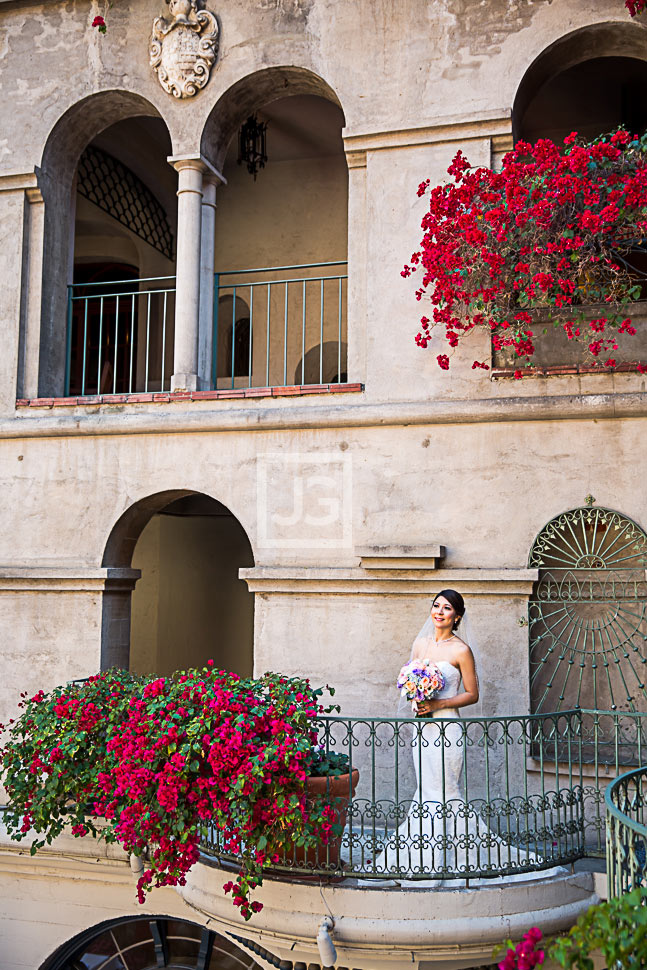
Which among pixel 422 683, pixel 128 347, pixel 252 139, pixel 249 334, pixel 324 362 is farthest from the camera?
pixel 128 347

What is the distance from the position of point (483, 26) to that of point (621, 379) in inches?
132

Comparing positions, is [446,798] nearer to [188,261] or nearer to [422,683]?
[422,683]

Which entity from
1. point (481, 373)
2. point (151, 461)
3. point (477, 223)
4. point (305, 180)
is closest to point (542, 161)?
point (477, 223)

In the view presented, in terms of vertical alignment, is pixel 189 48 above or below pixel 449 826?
above

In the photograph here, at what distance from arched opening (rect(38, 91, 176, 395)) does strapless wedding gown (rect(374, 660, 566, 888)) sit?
4.49 metres

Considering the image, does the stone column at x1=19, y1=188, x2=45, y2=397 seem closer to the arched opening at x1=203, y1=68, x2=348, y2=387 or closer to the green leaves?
the arched opening at x1=203, y1=68, x2=348, y2=387

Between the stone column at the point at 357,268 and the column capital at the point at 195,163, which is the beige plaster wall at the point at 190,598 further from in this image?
the stone column at the point at 357,268

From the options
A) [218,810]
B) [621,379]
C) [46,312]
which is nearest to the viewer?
[218,810]

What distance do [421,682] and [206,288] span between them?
4.60 metres

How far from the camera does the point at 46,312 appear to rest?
31.0ft

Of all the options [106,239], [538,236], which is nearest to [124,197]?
[106,239]

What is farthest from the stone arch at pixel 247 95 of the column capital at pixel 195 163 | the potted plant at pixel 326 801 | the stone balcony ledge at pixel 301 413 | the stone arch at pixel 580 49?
the potted plant at pixel 326 801

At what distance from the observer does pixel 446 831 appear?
6371mm

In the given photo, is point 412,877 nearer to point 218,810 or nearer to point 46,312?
point 218,810
